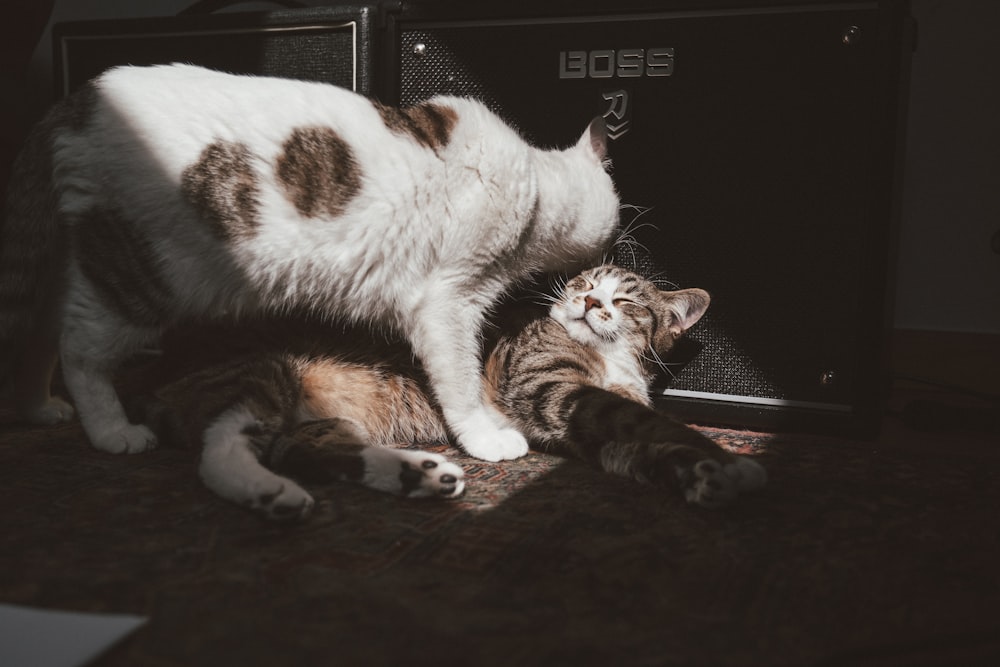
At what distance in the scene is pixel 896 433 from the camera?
1.41 metres

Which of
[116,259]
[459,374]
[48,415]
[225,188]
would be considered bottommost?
[48,415]

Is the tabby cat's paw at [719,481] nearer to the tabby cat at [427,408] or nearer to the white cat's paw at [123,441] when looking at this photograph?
the tabby cat at [427,408]

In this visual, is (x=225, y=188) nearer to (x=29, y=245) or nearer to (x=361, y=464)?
(x=29, y=245)

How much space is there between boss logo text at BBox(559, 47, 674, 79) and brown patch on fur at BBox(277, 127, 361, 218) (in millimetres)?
455

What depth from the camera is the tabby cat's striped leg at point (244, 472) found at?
875 mm

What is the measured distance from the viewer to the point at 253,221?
1056 mm

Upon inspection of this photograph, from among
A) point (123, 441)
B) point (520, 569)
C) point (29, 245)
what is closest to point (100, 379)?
point (123, 441)

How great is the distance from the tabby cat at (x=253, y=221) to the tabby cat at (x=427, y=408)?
8 cm

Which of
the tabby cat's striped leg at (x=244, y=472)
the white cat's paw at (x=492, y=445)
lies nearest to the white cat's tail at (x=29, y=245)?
the tabby cat's striped leg at (x=244, y=472)

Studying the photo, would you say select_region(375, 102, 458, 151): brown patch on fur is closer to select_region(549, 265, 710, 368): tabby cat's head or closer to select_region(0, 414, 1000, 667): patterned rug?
select_region(549, 265, 710, 368): tabby cat's head

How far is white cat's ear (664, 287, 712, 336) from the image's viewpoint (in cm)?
129

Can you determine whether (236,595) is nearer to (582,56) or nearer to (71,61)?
(582,56)

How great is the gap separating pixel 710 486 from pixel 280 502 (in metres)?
0.52

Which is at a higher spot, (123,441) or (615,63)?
(615,63)
